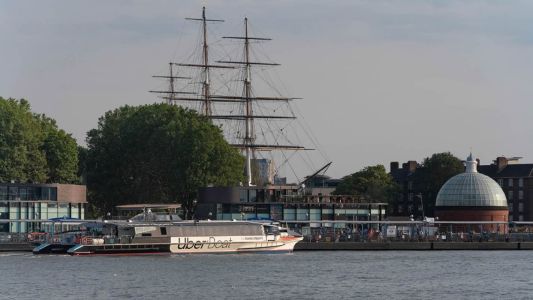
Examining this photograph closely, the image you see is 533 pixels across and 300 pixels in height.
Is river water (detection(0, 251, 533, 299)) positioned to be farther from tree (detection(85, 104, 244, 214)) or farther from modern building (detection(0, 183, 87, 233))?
tree (detection(85, 104, 244, 214))

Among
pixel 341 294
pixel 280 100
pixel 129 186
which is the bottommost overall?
pixel 341 294

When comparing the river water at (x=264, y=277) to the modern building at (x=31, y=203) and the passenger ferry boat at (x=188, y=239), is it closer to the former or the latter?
the passenger ferry boat at (x=188, y=239)

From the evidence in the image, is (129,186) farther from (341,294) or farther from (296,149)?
(341,294)

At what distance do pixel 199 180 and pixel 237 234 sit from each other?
124 feet

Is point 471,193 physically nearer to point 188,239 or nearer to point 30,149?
point 30,149

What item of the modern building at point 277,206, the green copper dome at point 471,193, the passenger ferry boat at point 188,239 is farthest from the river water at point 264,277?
the green copper dome at point 471,193

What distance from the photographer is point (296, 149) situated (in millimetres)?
189125

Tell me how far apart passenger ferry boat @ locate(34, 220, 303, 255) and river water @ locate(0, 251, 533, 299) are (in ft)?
11.3

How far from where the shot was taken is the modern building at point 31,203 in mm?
158875

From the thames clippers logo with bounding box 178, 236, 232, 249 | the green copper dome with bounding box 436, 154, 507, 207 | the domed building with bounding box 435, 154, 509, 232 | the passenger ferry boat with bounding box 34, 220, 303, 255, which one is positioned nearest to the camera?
the passenger ferry boat with bounding box 34, 220, 303, 255

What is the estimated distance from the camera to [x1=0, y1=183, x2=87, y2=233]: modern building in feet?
521

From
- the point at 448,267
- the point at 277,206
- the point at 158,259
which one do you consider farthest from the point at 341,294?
the point at 277,206

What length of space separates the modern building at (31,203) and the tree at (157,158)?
18.7m

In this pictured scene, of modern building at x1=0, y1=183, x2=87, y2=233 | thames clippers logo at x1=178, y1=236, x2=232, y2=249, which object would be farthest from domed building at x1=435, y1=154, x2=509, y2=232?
thames clippers logo at x1=178, y1=236, x2=232, y2=249
